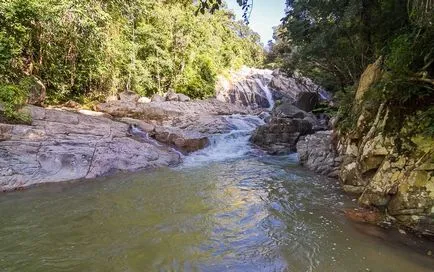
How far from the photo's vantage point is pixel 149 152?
952 centimetres

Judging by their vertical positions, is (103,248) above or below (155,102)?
below

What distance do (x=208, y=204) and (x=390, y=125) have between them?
3373 mm

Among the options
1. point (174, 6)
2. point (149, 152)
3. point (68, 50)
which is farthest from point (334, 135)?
point (174, 6)

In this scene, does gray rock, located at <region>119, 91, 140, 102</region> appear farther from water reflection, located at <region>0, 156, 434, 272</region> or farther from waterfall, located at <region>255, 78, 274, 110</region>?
waterfall, located at <region>255, 78, 274, 110</region>

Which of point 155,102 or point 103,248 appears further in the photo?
point 155,102

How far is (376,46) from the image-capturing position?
923 cm

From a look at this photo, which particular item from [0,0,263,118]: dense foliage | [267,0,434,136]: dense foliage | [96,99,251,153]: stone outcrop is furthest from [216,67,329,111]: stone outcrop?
[96,99,251,153]: stone outcrop

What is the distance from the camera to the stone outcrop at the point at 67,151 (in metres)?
7.12

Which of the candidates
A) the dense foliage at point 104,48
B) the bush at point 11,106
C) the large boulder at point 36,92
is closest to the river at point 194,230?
the bush at point 11,106

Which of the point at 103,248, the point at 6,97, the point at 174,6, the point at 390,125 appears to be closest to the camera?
the point at 103,248

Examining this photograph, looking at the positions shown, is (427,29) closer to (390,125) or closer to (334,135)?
(390,125)

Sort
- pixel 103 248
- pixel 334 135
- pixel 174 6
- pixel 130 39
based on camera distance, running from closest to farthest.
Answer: pixel 103 248
pixel 334 135
pixel 130 39
pixel 174 6

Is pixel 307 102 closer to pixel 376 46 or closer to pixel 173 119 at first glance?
pixel 173 119

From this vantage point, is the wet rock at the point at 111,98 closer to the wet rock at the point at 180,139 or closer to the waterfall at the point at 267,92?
the wet rock at the point at 180,139
